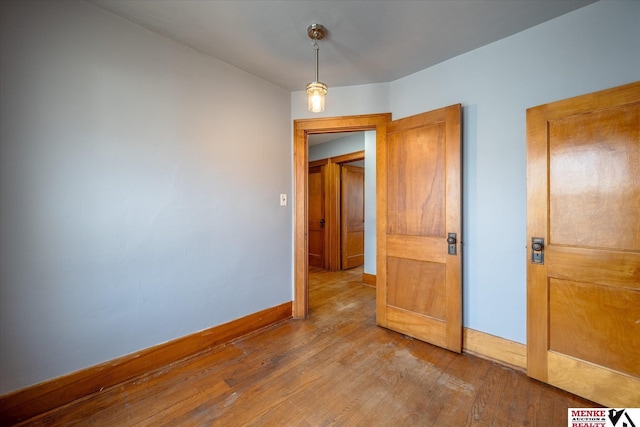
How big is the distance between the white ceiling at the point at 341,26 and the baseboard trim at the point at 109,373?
7.82 feet

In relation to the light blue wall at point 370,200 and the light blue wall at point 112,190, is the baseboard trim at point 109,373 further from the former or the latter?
the light blue wall at point 370,200

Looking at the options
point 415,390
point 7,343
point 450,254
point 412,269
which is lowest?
point 415,390

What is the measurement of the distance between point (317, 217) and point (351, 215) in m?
0.70

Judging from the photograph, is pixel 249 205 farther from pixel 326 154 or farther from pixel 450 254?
pixel 326 154

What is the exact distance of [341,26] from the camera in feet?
6.28

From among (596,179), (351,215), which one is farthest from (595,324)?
(351,215)

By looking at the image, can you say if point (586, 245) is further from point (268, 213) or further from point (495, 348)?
point (268, 213)

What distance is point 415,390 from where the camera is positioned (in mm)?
1766

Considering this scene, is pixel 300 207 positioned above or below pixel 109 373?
above

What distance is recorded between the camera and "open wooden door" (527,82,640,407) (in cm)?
153

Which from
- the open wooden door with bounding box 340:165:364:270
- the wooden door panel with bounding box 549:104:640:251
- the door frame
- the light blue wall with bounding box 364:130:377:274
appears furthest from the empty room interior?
the open wooden door with bounding box 340:165:364:270

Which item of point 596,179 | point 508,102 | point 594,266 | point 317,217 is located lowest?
point 594,266

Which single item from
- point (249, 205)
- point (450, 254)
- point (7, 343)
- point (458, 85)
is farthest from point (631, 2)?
point (7, 343)

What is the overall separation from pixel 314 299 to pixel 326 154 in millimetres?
2821
